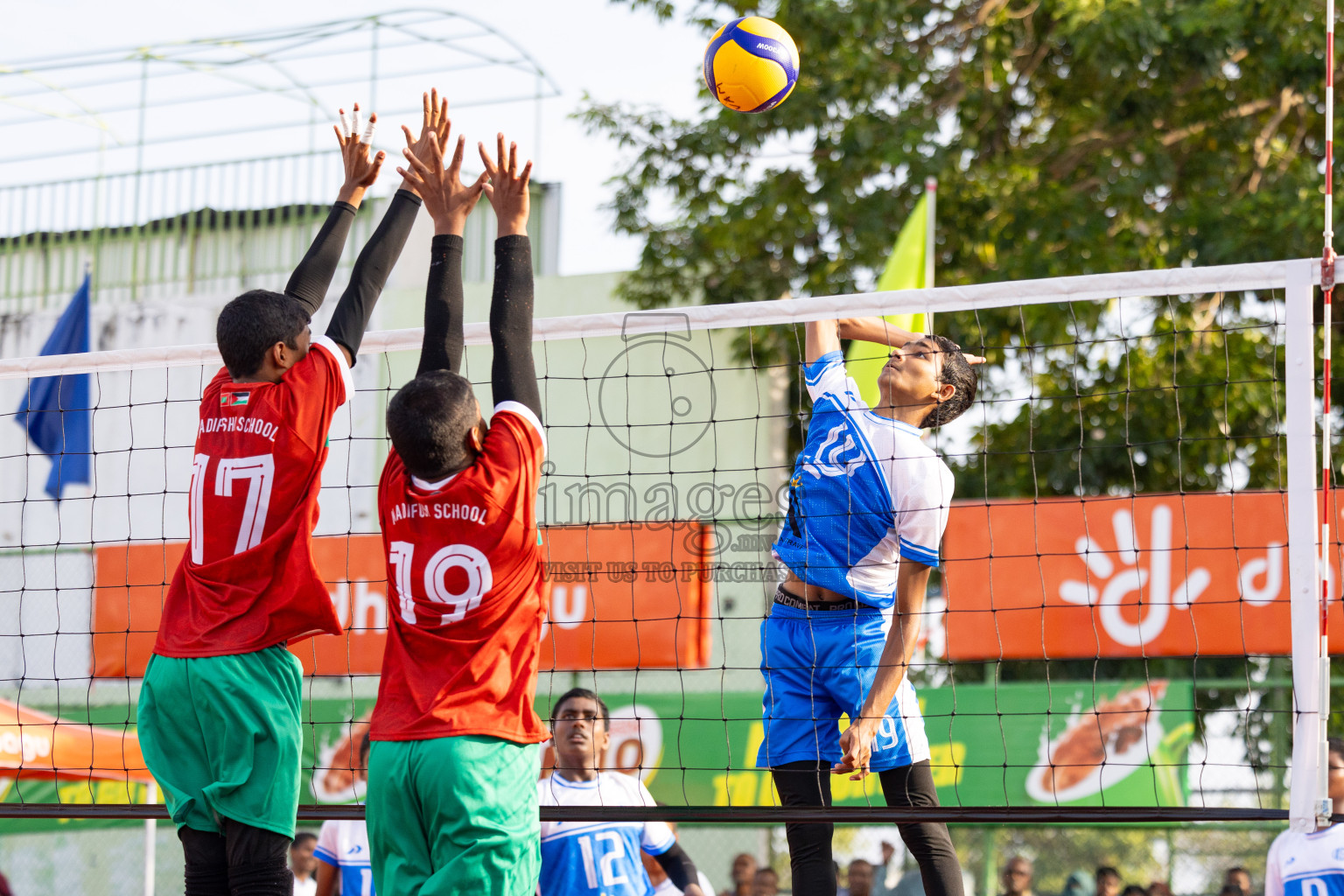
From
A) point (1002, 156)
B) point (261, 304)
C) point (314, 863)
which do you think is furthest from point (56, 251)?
point (261, 304)

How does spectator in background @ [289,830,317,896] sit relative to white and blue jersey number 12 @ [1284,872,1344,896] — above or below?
below

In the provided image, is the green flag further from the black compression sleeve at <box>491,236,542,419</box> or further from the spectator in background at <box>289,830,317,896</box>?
the black compression sleeve at <box>491,236,542,419</box>

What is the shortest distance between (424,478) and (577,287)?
423 inches

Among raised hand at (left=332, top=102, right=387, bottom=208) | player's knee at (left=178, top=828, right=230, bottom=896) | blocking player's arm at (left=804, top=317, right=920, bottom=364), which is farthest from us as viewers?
blocking player's arm at (left=804, top=317, right=920, bottom=364)

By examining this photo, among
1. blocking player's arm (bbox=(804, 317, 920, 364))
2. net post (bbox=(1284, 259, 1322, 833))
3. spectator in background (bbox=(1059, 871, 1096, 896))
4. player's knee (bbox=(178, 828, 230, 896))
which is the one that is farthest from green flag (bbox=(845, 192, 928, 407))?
player's knee (bbox=(178, 828, 230, 896))

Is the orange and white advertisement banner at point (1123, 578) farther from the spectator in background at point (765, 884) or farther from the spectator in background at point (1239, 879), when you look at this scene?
the spectator in background at point (765, 884)

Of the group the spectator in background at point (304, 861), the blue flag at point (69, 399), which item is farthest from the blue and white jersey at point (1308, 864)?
the blue flag at point (69, 399)

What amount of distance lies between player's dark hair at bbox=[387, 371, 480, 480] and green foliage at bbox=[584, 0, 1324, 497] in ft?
28.0

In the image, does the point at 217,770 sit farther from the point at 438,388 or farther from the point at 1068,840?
the point at 1068,840

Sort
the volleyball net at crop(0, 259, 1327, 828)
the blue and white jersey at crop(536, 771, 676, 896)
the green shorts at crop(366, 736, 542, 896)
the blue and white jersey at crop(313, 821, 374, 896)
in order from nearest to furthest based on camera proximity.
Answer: the green shorts at crop(366, 736, 542, 896) → the blue and white jersey at crop(536, 771, 676, 896) → the blue and white jersey at crop(313, 821, 374, 896) → the volleyball net at crop(0, 259, 1327, 828)

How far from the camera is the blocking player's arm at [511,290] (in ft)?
10.5

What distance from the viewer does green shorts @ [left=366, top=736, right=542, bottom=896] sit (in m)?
2.87

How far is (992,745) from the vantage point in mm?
9219

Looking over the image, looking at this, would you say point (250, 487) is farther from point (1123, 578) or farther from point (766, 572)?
point (1123, 578)
